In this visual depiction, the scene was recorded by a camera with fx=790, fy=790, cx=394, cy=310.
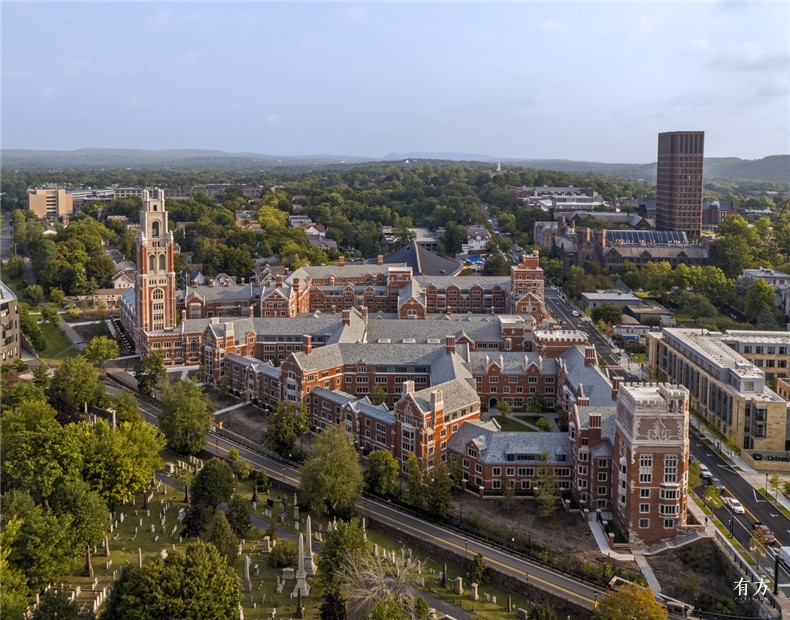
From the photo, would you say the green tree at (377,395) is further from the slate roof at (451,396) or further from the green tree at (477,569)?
the green tree at (477,569)

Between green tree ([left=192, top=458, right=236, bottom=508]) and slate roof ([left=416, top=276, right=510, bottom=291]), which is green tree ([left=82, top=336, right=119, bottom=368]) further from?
slate roof ([left=416, top=276, right=510, bottom=291])

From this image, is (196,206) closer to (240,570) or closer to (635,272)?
Result: (635,272)

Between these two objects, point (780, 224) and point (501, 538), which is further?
point (780, 224)

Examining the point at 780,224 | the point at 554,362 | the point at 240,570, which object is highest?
the point at 780,224

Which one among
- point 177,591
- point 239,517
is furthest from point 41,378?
point 177,591

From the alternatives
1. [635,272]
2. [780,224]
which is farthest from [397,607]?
[780,224]

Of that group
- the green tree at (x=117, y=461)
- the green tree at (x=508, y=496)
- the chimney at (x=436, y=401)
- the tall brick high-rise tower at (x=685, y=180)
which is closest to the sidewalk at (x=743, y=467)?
the green tree at (x=508, y=496)
